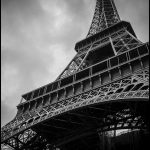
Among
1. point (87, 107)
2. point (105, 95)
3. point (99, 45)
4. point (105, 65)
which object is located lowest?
point (87, 107)

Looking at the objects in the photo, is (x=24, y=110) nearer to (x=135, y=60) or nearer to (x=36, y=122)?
(x=36, y=122)

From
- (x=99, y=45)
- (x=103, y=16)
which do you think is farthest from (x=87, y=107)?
(x=103, y=16)

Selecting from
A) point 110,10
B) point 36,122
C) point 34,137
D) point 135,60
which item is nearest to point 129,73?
point 135,60

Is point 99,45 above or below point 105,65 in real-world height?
above

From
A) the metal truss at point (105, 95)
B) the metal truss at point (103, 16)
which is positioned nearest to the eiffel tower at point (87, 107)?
the metal truss at point (105, 95)

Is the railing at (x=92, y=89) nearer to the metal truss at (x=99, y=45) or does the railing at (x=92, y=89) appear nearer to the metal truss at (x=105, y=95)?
the metal truss at (x=105, y=95)

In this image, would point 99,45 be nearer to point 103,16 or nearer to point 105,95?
point 103,16

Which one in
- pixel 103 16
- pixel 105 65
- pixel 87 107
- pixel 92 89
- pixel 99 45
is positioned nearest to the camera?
pixel 87 107

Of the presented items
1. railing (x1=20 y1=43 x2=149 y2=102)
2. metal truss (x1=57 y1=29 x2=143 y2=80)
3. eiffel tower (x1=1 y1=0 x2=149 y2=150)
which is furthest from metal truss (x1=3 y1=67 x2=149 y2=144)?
metal truss (x1=57 y1=29 x2=143 y2=80)
